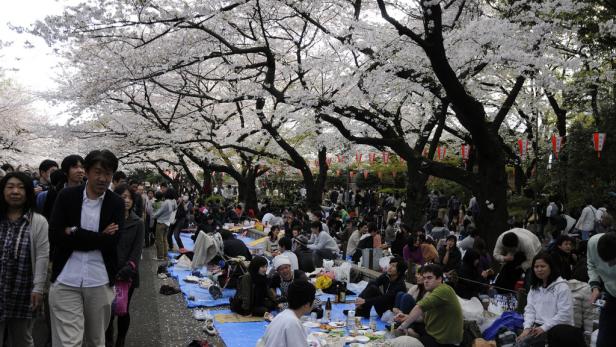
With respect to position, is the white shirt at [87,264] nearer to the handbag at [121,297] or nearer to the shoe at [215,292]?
the handbag at [121,297]

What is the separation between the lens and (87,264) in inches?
148

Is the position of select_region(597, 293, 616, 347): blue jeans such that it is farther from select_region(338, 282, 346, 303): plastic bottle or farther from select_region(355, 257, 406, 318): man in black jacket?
select_region(338, 282, 346, 303): plastic bottle

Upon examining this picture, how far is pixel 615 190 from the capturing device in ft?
50.9

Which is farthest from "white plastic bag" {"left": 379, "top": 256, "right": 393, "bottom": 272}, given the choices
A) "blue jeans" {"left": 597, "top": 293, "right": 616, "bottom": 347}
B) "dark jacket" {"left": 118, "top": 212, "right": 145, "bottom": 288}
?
"dark jacket" {"left": 118, "top": 212, "right": 145, "bottom": 288}

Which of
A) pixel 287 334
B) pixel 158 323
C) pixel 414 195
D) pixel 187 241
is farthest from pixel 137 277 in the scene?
pixel 187 241

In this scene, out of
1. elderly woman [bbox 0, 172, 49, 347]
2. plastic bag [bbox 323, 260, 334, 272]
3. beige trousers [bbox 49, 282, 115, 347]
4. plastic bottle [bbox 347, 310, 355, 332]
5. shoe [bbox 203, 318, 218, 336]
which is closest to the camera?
beige trousers [bbox 49, 282, 115, 347]

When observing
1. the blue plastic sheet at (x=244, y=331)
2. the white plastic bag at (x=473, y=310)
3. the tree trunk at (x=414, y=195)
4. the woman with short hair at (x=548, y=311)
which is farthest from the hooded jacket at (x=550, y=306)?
the tree trunk at (x=414, y=195)

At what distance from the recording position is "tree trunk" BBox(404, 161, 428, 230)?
14.2 m

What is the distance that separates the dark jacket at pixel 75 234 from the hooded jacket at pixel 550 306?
4.22 metres

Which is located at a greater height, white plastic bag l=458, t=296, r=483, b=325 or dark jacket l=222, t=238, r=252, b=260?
dark jacket l=222, t=238, r=252, b=260

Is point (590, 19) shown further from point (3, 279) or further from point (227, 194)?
point (227, 194)

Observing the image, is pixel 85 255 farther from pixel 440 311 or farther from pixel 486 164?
pixel 486 164

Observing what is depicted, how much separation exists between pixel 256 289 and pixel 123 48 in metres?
9.66

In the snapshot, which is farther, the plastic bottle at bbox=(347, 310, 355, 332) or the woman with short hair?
the plastic bottle at bbox=(347, 310, 355, 332)
